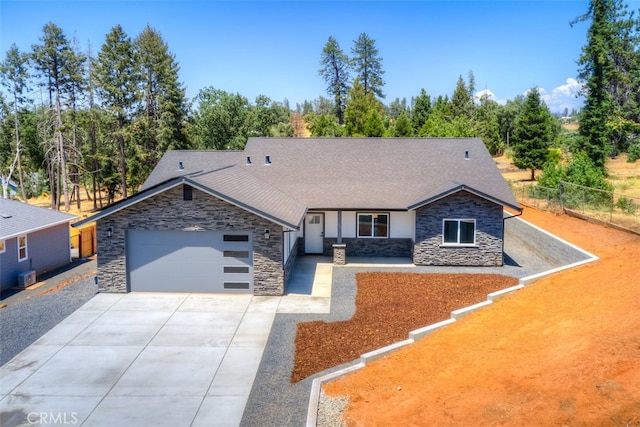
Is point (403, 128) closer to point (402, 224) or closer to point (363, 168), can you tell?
point (363, 168)

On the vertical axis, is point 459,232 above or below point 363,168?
below

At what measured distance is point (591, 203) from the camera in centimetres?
2317

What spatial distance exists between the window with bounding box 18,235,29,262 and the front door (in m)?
11.0

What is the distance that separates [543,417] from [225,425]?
5.32 metres

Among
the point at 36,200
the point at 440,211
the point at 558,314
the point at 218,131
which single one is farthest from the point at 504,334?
the point at 36,200

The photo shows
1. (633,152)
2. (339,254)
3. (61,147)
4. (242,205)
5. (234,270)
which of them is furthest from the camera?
(633,152)

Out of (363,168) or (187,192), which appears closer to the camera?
(187,192)

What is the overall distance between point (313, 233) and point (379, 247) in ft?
9.92

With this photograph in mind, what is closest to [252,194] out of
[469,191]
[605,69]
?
[469,191]

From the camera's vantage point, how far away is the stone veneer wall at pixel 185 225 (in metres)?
15.4

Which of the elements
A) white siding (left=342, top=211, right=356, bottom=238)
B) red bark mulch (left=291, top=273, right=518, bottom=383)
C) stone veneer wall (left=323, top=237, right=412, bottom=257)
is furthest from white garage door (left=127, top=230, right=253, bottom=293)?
stone veneer wall (left=323, top=237, right=412, bottom=257)

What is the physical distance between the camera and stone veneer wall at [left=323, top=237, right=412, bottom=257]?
2052 cm

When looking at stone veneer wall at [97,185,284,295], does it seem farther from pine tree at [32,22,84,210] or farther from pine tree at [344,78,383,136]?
pine tree at [344,78,383,136]

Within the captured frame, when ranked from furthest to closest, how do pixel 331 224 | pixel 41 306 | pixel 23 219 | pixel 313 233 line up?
pixel 313 233
pixel 331 224
pixel 23 219
pixel 41 306
